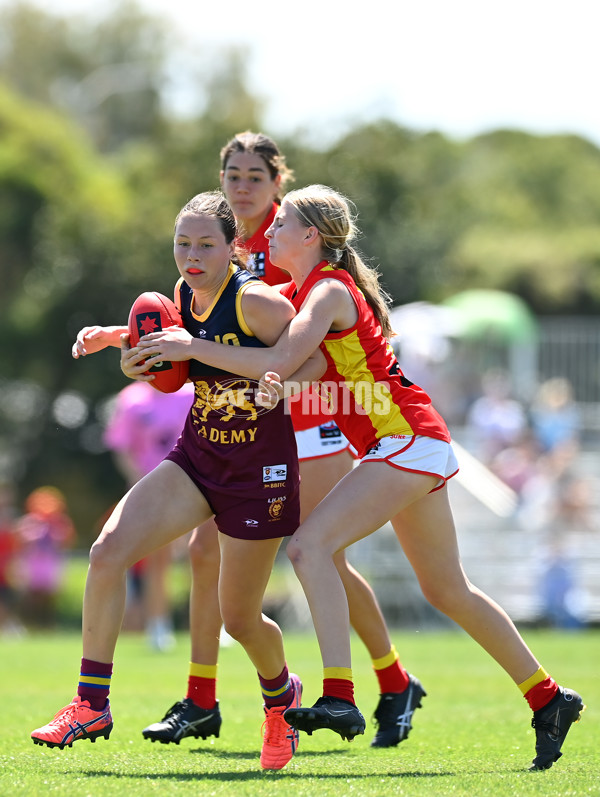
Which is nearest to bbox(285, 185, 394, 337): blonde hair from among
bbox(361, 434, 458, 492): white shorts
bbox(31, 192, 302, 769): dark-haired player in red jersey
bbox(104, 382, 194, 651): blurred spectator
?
bbox(31, 192, 302, 769): dark-haired player in red jersey

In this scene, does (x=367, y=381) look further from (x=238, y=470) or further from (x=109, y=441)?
(x=109, y=441)

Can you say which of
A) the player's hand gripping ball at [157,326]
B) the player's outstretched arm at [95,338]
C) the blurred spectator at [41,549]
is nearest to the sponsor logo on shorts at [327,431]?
the player's hand gripping ball at [157,326]

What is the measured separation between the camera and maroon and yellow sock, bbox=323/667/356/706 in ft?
14.9

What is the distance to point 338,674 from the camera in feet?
15.0

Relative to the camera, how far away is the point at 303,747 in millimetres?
5656

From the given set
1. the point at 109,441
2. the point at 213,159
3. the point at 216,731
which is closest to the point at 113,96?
the point at 213,159

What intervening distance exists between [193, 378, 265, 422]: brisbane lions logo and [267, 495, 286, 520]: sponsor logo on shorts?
34 centimetres

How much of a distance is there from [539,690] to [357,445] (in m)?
1.26

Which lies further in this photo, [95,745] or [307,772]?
[95,745]

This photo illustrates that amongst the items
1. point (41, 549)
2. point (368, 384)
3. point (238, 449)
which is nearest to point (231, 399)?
Answer: point (238, 449)

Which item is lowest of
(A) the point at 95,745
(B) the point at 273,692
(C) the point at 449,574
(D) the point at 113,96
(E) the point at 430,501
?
(A) the point at 95,745

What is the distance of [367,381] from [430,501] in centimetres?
55

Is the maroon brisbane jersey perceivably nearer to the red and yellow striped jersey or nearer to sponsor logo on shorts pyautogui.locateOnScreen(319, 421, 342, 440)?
the red and yellow striped jersey

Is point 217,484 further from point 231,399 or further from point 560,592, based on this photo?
point 560,592
